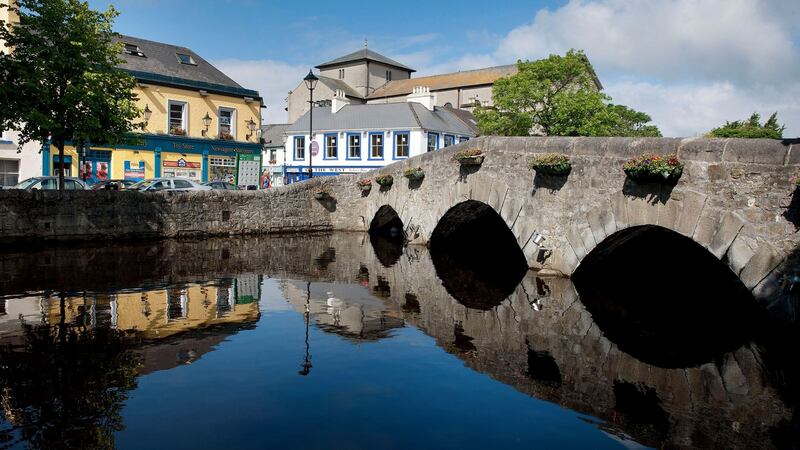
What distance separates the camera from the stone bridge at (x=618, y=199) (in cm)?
880

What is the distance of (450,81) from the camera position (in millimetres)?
68250

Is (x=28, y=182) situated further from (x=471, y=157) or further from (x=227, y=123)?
(x=471, y=157)

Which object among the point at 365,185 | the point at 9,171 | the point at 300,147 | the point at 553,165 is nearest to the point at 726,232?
the point at 553,165

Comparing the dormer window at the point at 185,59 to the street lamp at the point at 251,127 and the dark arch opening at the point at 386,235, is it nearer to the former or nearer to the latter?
the street lamp at the point at 251,127

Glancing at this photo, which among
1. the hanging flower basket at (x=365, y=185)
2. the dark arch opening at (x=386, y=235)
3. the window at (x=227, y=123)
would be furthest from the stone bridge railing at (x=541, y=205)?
the window at (x=227, y=123)

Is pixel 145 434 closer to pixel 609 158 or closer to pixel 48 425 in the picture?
pixel 48 425

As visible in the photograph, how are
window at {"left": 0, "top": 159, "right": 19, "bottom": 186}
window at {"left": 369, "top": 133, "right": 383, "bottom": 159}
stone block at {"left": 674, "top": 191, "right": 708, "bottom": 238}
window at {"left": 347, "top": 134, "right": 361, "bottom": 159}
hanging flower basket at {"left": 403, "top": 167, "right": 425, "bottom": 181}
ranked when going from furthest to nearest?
1. window at {"left": 347, "top": 134, "right": 361, "bottom": 159}
2. window at {"left": 369, "top": 133, "right": 383, "bottom": 159}
3. window at {"left": 0, "top": 159, "right": 19, "bottom": 186}
4. hanging flower basket at {"left": 403, "top": 167, "right": 425, "bottom": 181}
5. stone block at {"left": 674, "top": 191, "right": 708, "bottom": 238}

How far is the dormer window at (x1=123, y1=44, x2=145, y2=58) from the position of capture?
30861 millimetres

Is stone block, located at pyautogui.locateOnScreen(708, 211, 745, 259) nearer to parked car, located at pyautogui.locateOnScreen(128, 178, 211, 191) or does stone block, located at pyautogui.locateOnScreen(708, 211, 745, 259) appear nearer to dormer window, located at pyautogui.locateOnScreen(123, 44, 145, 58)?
parked car, located at pyautogui.locateOnScreen(128, 178, 211, 191)

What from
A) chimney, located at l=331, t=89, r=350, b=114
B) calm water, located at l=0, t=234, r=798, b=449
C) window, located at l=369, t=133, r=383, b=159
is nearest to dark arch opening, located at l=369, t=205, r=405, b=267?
calm water, located at l=0, t=234, r=798, b=449

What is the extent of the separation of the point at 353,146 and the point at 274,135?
20110 millimetres

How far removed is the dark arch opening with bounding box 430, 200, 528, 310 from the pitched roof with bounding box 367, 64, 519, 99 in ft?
148

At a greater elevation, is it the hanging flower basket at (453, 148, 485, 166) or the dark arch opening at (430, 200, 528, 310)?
the hanging flower basket at (453, 148, 485, 166)

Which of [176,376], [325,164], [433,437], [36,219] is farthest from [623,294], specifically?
[325,164]
